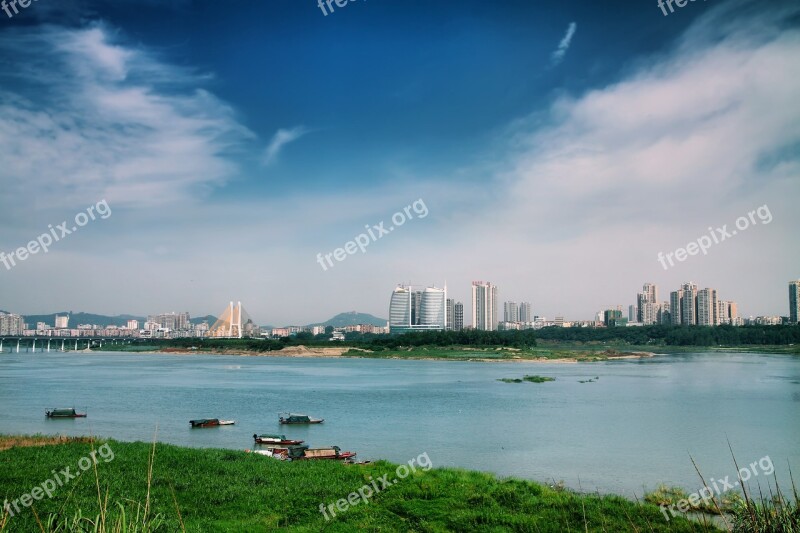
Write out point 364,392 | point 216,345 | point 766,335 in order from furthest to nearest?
point 216,345 → point 766,335 → point 364,392

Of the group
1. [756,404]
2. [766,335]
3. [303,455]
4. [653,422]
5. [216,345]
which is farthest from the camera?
[216,345]

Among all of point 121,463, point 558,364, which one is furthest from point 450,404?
point 558,364

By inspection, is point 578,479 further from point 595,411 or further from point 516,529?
point 595,411

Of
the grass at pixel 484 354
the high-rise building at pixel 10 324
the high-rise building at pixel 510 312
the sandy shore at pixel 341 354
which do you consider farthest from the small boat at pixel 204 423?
the high-rise building at pixel 510 312

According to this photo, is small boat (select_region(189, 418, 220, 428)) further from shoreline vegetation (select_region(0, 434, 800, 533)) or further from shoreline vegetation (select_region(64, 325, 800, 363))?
shoreline vegetation (select_region(64, 325, 800, 363))

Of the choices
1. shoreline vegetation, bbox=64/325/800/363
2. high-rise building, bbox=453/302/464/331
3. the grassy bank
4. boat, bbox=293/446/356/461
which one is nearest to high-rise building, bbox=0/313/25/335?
shoreline vegetation, bbox=64/325/800/363

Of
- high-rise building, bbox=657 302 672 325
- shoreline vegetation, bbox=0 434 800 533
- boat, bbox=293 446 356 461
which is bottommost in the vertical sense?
boat, bbox=293 446 356 461

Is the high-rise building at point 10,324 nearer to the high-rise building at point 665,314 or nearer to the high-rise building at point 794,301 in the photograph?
the high-rise building at point 665,314
